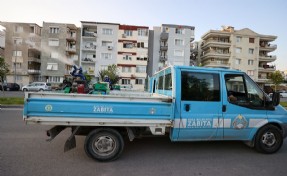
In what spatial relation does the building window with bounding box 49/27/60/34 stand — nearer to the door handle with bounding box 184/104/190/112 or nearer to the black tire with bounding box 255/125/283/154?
the door handle with bounding box 184/104/190/112

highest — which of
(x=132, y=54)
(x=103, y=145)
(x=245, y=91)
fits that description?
(x=132, y=54)

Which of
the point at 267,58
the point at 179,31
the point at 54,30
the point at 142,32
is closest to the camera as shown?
the point at 54,30

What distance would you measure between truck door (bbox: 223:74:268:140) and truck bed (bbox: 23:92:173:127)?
1594 millimetres

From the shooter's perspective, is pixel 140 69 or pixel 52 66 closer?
pixel 52 66

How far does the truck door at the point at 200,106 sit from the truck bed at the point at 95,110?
448 millimetres

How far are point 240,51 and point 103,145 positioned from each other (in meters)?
54.6

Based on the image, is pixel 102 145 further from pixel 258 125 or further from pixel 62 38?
pixel 62 38

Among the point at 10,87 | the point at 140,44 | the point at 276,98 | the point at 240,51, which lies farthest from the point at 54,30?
the point at 276,98

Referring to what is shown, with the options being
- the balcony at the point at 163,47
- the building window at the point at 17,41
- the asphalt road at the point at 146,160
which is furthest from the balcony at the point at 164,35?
the asphalt road at the point at 146,160

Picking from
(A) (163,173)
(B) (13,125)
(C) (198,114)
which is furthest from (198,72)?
(B) (13,125)

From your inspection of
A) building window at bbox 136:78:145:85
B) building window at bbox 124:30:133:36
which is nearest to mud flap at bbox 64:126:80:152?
building window at bbox 136:78:145:85

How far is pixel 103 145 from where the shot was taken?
4.39 metres

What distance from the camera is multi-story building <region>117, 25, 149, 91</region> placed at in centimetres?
4574

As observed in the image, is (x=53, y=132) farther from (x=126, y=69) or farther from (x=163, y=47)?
(x=163, y=47)
